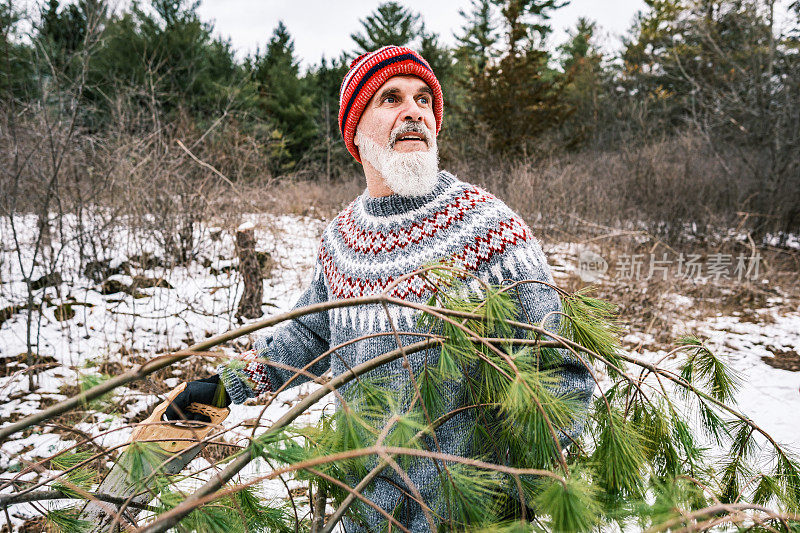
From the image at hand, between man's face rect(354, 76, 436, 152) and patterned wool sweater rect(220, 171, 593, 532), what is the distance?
0.17 meters

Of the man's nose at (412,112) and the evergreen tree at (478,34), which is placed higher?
the evergreen tree at (478,34)

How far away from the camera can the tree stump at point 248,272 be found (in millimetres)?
4812

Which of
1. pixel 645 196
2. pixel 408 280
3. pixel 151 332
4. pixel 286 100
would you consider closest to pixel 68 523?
pixel 408 280

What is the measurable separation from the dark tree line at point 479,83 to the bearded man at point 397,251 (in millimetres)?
3337

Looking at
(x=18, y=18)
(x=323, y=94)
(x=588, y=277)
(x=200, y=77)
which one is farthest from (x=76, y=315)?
(x=323, y=94)

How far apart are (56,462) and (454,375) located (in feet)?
2.67

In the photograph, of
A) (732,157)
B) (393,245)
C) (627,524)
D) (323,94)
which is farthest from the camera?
(323,94)

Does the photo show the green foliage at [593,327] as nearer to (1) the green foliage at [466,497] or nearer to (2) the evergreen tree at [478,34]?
(1) the green foliage at [466,497]

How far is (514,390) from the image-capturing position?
25.6 inches

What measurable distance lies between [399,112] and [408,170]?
9.8 inches

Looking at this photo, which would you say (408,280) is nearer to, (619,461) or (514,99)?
(619,461)

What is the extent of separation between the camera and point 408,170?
1479 millimetres

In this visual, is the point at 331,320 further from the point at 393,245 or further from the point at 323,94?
the point at 323,94

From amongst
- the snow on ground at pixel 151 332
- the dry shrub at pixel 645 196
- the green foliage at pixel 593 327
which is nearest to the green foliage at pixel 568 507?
the green foliage at pixel 593 327
